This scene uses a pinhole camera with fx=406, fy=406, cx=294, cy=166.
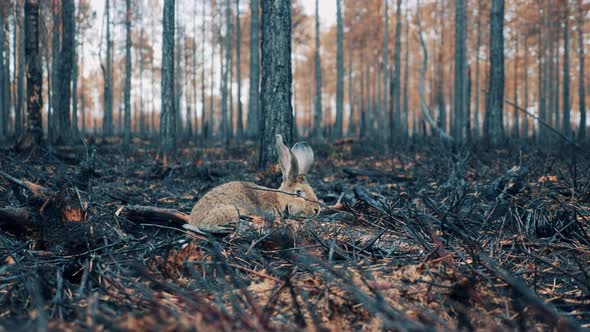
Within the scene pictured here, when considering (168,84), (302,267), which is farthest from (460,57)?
(302,267)

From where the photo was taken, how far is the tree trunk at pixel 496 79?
12156mm

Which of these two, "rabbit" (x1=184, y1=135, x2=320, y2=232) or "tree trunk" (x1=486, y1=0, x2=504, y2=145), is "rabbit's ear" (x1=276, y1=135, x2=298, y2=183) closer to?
"rabbit" (x1=184, y1=135, x2=320, y2=232)

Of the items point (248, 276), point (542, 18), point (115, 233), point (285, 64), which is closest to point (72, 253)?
point (115, 233)

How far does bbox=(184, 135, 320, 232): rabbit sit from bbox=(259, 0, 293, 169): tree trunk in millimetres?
1483

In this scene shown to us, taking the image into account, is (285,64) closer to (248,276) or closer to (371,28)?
(248,276)

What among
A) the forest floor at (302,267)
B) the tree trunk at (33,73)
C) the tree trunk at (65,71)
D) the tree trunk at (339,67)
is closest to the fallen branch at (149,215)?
the forest floor at (302,267)

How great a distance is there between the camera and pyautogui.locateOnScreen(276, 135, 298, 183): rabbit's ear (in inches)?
165

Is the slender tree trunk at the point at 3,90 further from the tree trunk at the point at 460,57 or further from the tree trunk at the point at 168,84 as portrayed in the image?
the tree trunk at the point at 460,57

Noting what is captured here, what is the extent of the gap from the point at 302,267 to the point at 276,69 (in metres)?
4.19

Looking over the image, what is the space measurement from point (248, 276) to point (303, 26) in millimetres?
29456

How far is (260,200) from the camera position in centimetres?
410

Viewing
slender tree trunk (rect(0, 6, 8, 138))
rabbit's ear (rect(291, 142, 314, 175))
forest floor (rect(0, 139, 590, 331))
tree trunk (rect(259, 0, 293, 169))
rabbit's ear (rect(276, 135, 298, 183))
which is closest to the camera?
forest floor (rect(0, 139, 590, 331))

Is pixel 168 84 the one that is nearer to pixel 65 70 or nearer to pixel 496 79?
pixel 65 70

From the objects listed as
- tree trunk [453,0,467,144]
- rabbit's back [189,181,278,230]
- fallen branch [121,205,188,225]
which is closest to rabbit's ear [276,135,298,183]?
rabbit's back [189,181,278,230]
